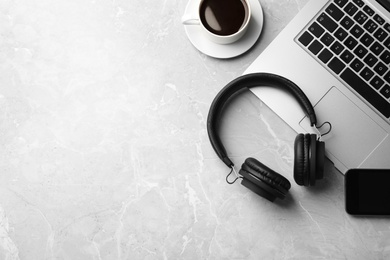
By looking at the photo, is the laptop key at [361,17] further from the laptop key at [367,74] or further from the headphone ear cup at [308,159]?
the headphone ear cup at [308,159]

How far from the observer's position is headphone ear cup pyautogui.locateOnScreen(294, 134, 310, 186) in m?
0.97

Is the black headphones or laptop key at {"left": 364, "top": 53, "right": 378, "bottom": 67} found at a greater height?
laptop key at {"left": 364, "top": 53, "right": 378, "bottom": 67}

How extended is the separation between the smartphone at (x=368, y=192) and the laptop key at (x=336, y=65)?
0.54 ft

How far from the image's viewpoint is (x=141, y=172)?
106 centimetres

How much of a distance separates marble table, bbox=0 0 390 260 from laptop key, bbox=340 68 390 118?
0.12 metres

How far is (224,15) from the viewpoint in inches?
40.4

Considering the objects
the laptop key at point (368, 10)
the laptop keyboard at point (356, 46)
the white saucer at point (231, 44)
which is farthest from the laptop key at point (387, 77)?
the white saucer at point (231, 44)

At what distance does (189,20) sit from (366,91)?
1.01 ft

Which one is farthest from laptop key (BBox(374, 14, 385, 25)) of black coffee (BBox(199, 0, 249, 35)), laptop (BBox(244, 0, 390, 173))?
black coffee (BBox(199, 0, 249, 35))

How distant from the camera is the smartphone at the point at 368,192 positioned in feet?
3.33

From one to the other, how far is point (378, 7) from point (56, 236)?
65 cm

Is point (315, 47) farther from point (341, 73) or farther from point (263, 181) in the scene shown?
point (263, 181)

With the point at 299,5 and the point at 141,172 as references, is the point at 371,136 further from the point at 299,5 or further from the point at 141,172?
the point at 141,172

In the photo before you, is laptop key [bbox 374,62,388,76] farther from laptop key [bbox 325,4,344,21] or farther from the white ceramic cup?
the white ceramic cup
